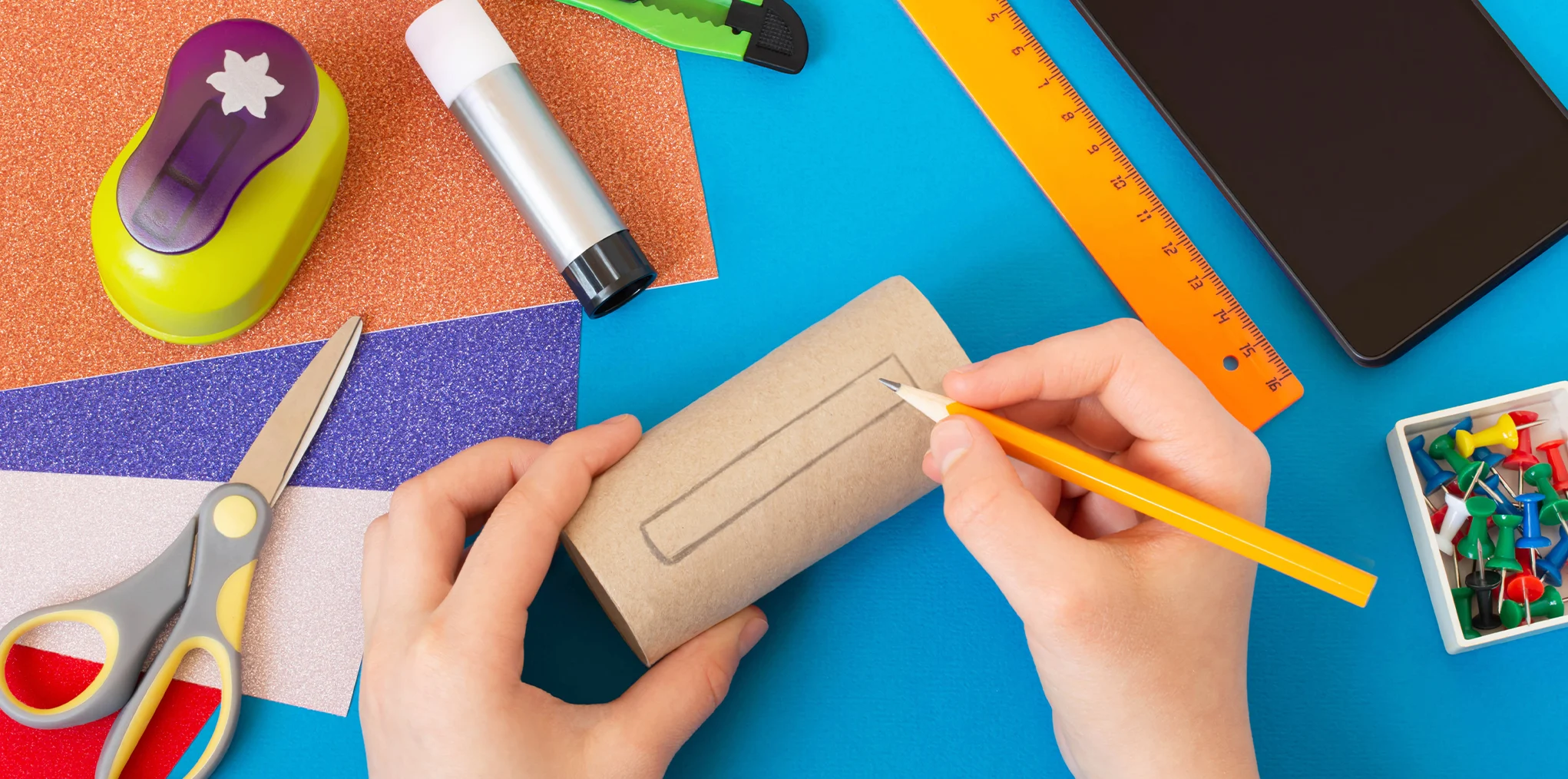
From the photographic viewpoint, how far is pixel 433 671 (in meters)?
0.61

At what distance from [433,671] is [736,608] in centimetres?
22

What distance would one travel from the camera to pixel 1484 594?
0.79 m

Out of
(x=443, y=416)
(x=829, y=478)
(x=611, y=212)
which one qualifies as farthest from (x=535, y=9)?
(x=829, y=478)

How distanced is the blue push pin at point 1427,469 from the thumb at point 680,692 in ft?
2.04

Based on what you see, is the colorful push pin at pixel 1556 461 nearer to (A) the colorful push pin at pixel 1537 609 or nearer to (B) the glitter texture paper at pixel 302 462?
(A) the colorful push pin at pixel 1537 609

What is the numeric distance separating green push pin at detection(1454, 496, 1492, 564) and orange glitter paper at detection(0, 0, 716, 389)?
0.68m

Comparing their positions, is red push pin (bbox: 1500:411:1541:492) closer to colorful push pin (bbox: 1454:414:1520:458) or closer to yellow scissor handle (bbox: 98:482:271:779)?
colorful push pin (bbox: 1454:414:1520:458)

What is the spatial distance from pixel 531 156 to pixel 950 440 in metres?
0.44

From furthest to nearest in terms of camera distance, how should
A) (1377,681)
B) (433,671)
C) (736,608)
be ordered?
1. (1377,681)
2. (736,608)
3. (433,671)

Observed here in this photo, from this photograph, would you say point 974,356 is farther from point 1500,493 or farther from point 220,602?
point 220,602

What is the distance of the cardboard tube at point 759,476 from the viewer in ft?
2.17

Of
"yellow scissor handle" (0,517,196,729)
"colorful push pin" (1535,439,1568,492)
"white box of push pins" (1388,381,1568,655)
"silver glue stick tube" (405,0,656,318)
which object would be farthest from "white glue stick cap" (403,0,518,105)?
"colorful push pin" (1535,439,1568,492)

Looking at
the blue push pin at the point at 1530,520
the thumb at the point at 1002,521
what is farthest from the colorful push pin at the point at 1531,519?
the thumb at the point at 1002,521

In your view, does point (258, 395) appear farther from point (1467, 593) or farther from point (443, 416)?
point (1467, 593)
